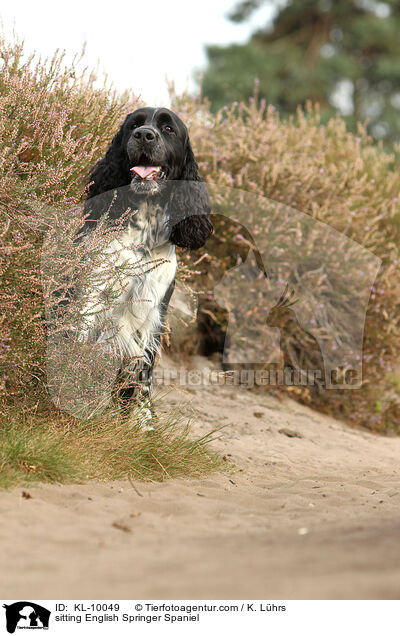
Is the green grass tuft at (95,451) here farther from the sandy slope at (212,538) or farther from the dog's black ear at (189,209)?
the dog's black ear at (189,209)

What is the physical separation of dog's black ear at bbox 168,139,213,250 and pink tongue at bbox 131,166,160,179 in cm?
25

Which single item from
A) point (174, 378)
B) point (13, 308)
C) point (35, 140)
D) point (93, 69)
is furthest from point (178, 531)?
point (93, 69)

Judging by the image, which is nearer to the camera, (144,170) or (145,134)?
(145,134)

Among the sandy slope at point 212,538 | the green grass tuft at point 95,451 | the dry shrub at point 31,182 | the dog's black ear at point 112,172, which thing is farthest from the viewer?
the dog's black ear at point 112,172

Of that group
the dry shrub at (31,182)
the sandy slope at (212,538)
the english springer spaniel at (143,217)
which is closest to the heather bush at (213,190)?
the dry shrub at (31,182)

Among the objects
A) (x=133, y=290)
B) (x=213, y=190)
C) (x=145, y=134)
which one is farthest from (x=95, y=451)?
(x=213, y=190)

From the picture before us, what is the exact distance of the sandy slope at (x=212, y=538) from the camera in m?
2.22

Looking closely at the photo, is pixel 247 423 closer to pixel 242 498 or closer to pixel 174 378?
pixel 174 378

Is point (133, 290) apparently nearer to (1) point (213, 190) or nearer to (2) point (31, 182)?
(2) point (31, 182)

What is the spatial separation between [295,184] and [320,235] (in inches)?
Result: 21.9

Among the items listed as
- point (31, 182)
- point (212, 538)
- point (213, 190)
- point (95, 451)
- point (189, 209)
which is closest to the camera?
point (212, 538)

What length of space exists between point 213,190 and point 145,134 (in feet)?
6.85

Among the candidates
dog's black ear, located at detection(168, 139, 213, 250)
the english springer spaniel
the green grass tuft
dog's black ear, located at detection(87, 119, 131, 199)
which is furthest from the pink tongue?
the green grass tuft

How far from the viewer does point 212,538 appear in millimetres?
2820
